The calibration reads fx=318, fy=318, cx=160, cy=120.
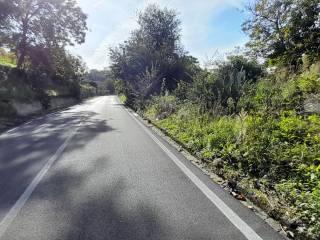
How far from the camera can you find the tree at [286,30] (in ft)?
54.8

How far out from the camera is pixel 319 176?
195 inches

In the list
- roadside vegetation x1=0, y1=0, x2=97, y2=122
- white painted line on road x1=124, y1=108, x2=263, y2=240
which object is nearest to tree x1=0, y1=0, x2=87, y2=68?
roadside vegetation x1=0, y1=0, x2=97, y2=122

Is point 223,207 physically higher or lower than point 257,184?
lower

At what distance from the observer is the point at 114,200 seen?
4.89 metres

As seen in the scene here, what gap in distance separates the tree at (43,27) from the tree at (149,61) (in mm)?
6098

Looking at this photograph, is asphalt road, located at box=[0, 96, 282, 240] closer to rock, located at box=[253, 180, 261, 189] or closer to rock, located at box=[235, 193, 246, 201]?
rock, located at box=[235, 193, 246, 201]

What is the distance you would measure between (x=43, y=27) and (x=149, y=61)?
12.4 m

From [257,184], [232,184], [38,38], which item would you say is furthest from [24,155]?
[38,38]

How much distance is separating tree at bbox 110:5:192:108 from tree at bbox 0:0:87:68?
20.0 ft

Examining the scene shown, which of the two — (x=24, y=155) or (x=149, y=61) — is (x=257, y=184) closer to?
(x=24, y=155)

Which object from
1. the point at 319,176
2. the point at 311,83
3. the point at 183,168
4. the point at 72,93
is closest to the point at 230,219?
the point at 319,176

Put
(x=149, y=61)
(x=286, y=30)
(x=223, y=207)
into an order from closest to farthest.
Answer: (x=223, y=207) → (x=286, y=30) → (x=149, y=61)

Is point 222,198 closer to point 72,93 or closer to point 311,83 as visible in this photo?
point 311,83

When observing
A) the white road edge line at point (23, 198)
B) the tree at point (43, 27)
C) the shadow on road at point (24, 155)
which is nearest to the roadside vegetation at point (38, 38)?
the tree at point (43, 27)
